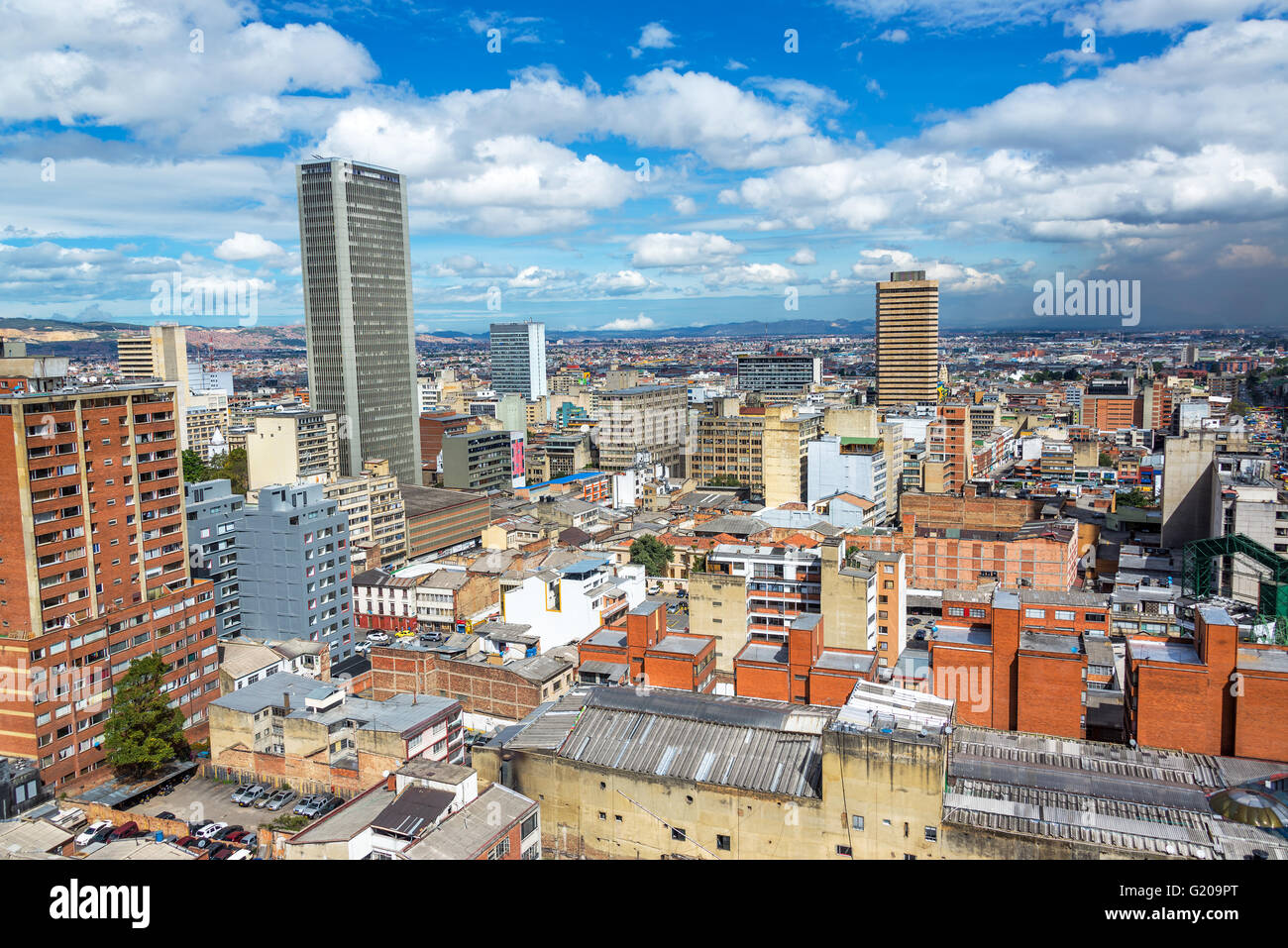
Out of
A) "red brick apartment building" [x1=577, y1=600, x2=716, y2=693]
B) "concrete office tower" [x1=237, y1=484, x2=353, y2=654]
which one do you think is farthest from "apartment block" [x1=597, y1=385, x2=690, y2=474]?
"red brick apartment building" [x1=577, y1=600, x2=716, y2=693]

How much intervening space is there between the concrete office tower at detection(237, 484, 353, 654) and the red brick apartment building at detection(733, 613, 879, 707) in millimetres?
10451

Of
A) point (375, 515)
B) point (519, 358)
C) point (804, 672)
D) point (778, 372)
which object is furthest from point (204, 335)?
point (804, 672)

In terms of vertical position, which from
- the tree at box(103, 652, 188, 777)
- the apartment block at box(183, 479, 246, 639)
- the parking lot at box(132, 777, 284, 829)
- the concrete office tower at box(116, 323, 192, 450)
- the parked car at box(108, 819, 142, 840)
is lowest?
the parking lot at box(132, 777, 284, 829)

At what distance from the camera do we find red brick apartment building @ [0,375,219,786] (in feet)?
50.5

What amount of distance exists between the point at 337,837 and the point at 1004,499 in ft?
85.1

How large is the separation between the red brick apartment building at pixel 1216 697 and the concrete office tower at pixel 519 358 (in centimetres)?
7315

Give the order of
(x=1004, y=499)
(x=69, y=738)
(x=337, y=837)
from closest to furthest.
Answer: (x=337, y=837) → (x=69, y=738) → (x=1004, y=499)

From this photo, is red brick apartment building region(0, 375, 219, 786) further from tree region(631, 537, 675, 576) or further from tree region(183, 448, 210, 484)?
tree region(183, 448, 210, 484)

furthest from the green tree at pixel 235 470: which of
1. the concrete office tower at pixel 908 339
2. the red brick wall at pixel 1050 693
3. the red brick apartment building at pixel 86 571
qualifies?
the concrete office tower at pixel 908 339

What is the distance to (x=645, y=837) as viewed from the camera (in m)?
12.4
